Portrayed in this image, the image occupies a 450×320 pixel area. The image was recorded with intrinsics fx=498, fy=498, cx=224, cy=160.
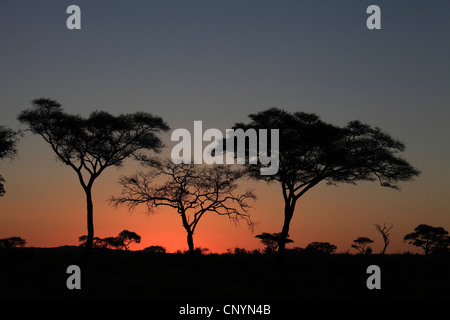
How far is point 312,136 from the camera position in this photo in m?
35.4

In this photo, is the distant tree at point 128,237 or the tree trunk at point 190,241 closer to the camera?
the tree trunk at point 190,241

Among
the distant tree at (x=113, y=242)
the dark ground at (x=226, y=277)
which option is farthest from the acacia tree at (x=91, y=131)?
the distant tree at (x=113, y=242)

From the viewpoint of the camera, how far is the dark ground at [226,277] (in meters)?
26.7

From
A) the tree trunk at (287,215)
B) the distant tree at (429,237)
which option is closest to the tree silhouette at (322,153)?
the tree trunk at (287,215)

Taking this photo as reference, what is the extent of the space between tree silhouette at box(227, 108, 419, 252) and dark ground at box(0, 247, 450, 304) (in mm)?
4324

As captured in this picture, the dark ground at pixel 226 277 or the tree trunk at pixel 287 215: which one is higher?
the tree trunk at pixel 287 215

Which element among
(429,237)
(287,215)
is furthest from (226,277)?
(429,237)

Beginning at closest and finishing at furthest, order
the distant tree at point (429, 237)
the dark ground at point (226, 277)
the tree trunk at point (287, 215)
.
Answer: the dark ground at point (226, 277)
the tree trunk at point (287, 215)
the distant tree at point (429, 237)

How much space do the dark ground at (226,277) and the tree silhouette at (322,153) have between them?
170 inches

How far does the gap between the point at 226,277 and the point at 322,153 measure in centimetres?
1161

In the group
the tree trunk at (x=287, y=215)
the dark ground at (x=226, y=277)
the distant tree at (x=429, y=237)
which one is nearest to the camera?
the dark ground at (x=226, y=277)

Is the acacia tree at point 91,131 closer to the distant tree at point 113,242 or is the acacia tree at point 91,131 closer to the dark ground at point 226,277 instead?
the dark ground at point 226,277
